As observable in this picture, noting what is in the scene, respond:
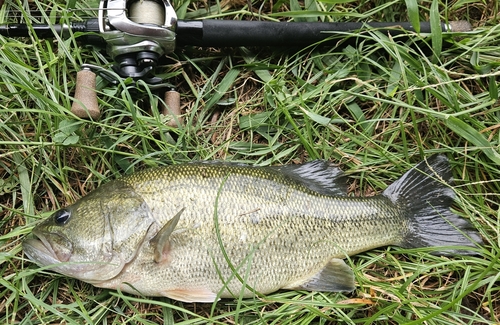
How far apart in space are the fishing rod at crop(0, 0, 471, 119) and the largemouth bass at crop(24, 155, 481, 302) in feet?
2.12

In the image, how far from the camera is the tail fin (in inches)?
117

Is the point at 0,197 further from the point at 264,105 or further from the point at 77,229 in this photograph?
the point at 264,105

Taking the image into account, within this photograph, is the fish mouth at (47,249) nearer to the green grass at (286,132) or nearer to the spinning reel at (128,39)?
the green grass at (286,132)

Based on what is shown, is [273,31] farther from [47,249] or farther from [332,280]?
[47,249]

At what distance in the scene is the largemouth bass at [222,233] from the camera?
2.61m

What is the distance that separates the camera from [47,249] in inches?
104

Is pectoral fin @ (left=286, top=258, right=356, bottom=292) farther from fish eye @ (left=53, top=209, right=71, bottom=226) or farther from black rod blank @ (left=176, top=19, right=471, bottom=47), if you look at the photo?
black rod blank @ (left=176, top=19, right=471, bottom=47)

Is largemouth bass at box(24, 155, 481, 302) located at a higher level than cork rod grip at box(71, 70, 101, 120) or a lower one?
lower

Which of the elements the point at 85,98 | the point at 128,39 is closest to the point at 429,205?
the point at 128,39

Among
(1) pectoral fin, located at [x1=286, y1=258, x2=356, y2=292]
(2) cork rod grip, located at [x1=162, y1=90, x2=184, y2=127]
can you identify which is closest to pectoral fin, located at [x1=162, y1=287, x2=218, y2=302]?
(1) pectoral fin, located at [x1=286, y1=258, x2=356, y2=292]

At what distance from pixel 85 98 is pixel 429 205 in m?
2.27

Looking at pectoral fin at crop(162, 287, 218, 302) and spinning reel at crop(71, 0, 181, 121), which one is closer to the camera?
pectoral fin at crop(162, 287, 218, 302)

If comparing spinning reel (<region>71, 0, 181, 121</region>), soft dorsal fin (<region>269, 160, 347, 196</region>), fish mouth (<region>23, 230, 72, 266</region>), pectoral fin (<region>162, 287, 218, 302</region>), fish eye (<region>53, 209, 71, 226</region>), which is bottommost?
pectoral fin (<region>162, 287, 218, 302</region>)

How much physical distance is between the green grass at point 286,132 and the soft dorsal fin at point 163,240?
0.31 metres
